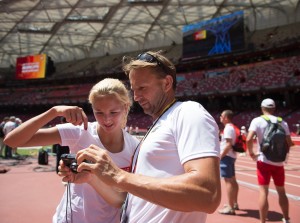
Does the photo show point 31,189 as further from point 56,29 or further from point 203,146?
point 56,29

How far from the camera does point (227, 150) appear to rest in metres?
5.66

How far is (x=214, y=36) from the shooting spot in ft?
122

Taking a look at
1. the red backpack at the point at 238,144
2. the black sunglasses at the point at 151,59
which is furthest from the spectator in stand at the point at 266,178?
the black sunglasses at the point at 151,59

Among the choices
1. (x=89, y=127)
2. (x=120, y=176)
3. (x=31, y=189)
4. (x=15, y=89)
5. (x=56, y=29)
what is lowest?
(x=31, y=189)

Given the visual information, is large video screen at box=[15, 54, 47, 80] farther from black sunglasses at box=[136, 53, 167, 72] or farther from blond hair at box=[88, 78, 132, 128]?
black sunglasses at box=[136, 53, 167, 72]

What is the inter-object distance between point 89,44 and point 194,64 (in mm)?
20367

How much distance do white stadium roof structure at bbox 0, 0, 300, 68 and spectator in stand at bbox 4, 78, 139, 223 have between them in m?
31.7

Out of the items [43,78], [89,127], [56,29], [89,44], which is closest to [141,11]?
[56,29]

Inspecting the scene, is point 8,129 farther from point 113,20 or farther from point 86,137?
point 113,20

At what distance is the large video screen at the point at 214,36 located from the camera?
3472 cm

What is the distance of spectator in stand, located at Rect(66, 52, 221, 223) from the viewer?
111 cm

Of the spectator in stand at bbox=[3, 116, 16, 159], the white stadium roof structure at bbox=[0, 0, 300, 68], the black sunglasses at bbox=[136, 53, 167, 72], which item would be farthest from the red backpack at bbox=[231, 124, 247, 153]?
the white stadium roof structure at bbox=[0, 0, 300, 68]

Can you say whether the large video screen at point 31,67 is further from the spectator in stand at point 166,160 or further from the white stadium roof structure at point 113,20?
the spectator in stand at point 166,160

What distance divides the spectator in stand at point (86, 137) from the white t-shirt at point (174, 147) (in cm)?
59
